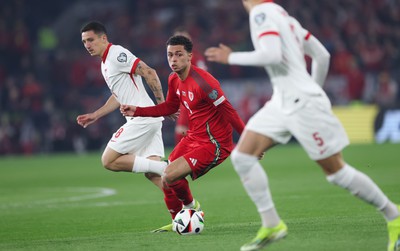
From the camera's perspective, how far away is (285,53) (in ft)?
22.1

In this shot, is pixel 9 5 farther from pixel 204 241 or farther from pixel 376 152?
pixel 204 241

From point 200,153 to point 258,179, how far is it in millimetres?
1936

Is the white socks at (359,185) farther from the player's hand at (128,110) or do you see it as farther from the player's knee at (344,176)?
the player's hand at (128,110)

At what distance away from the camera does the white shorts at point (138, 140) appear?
961 cm

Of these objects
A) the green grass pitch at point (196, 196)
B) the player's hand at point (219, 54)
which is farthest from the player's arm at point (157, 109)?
the player's hand at point (219, 54)

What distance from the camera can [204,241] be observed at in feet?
25.5

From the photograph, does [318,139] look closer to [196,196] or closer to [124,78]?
[124,78]

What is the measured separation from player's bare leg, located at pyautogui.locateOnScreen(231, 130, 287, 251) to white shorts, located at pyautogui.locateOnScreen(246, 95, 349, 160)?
0.10 meters

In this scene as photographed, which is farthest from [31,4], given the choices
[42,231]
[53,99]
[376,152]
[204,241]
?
[204,241]

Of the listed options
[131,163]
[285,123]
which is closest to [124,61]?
[131,163]

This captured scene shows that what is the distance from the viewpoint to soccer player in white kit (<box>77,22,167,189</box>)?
957 cm

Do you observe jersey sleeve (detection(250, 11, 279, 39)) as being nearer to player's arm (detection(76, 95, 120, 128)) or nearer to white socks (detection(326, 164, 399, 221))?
white socks (detection(326, 164, 399, 221))

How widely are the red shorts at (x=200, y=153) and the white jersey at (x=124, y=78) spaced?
110 cm

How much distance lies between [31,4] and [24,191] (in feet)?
57.1
